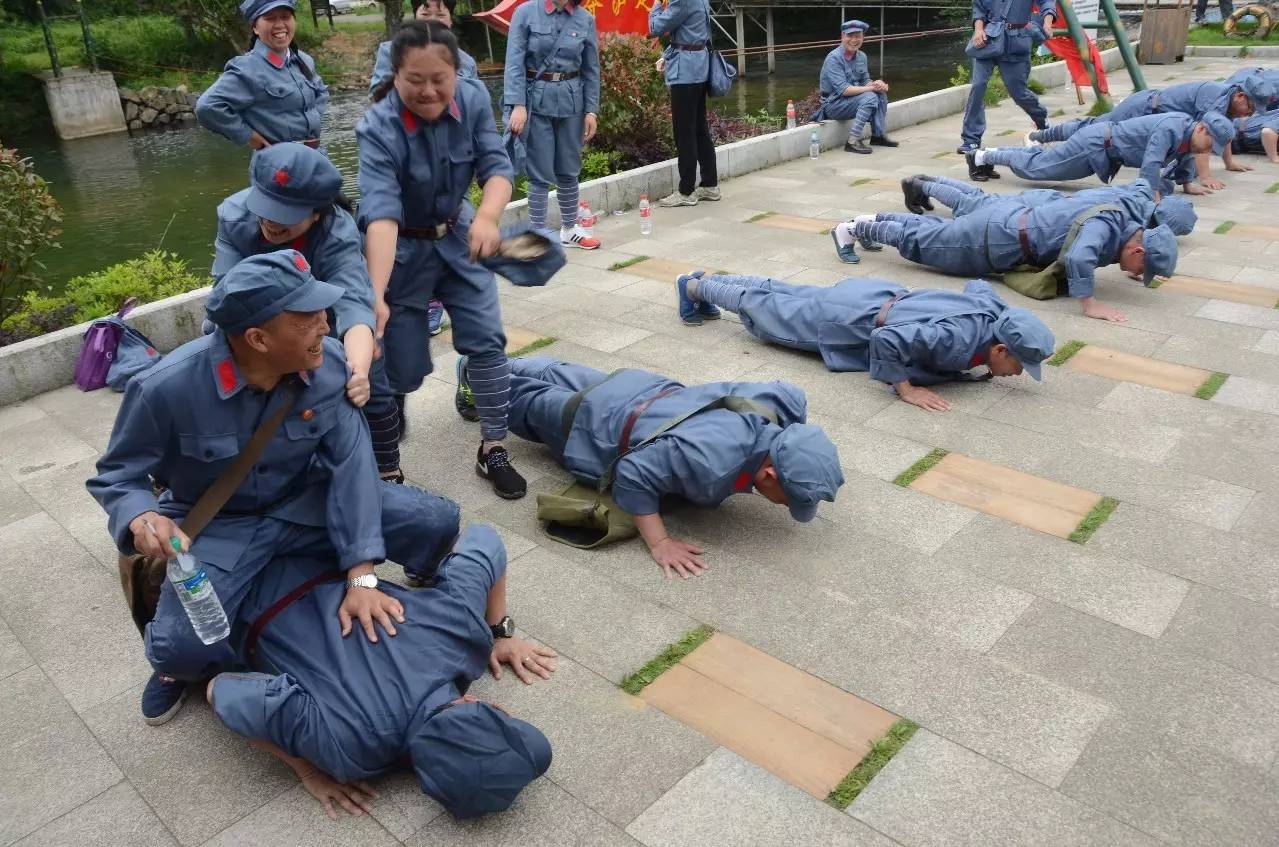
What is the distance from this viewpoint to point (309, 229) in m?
3.42

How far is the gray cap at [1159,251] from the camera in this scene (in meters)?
5.43

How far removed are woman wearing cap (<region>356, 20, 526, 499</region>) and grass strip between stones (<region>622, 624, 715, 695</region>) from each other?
3.61ft

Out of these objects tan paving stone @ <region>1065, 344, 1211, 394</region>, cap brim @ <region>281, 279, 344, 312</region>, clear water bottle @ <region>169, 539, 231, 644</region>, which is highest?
cap brim @ <region>281, 279, 344, 312</region>

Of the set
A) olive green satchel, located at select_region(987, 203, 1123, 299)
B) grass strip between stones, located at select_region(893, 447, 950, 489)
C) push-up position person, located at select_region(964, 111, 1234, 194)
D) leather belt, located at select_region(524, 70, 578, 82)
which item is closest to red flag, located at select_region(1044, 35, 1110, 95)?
push-up position person, located at select_region(964, 111, 1234, 194)

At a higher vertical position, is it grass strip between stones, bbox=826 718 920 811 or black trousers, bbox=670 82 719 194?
black trousers, bbox=670 82 719 194

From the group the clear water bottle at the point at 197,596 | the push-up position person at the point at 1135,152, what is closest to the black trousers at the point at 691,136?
the push-up position person at the point at 1135,152

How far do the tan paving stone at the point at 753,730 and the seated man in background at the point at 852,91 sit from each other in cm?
796

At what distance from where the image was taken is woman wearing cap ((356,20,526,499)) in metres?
3.60

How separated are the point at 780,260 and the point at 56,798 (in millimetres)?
5200

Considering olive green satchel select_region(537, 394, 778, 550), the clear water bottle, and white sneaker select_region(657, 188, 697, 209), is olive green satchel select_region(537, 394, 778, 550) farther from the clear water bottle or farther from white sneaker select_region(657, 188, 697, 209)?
white sneaker select_region(657, 188, 697, 209)

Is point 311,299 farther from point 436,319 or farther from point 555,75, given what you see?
point 555,75

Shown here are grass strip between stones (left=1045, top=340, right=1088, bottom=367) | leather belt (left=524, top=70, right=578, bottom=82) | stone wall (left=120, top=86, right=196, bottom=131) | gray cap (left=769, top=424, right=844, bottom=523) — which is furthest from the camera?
stone wall (left=120, top=86, right=196, bottom=131)

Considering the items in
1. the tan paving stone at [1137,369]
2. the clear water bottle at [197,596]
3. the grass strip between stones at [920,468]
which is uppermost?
the clear water bottle at [197,596]

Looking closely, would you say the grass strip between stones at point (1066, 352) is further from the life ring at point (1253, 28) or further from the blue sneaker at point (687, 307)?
the life ring at point (1253, 28)
